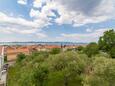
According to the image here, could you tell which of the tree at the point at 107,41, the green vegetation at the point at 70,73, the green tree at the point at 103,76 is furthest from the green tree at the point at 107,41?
the green tree at the point at 103,76

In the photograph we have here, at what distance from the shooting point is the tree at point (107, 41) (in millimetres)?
65188

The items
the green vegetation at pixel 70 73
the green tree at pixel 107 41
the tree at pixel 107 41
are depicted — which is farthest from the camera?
the green tree at pixel 107 41

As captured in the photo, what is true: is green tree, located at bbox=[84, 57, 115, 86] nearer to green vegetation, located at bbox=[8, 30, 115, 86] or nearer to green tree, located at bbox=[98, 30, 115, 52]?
green vegetation, located at bbox=[8, 30, 115, 86]

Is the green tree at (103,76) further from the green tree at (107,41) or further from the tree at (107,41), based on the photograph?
the green tree at (107,41)

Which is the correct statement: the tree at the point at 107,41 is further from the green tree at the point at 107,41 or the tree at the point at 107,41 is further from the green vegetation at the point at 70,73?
the green vegetation at the point at 70,73

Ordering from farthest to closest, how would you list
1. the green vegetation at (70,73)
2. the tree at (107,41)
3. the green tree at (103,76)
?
the tree at (107,41), the green vegetation at (70,73), the green tree at (103,76)

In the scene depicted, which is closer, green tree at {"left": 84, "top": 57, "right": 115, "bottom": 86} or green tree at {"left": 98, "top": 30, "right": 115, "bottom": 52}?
green tree at {"left": 84, "top": 57, "right": 115, "bottom": 86}

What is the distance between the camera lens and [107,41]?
2633 inches

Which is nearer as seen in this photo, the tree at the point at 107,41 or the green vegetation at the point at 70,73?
the green vegetation at the point at 70,73

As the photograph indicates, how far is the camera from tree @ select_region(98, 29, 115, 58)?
214 feet

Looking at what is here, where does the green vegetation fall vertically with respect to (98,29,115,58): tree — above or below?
below

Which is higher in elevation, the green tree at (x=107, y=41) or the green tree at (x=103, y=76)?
the green tree at (x=107, y=41)

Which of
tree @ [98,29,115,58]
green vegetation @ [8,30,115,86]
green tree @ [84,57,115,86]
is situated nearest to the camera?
green tree @ [84,57,115,86]

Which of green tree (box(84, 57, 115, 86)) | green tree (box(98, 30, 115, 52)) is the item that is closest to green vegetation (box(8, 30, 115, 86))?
green tree (box(84, 57, 115, 86))
